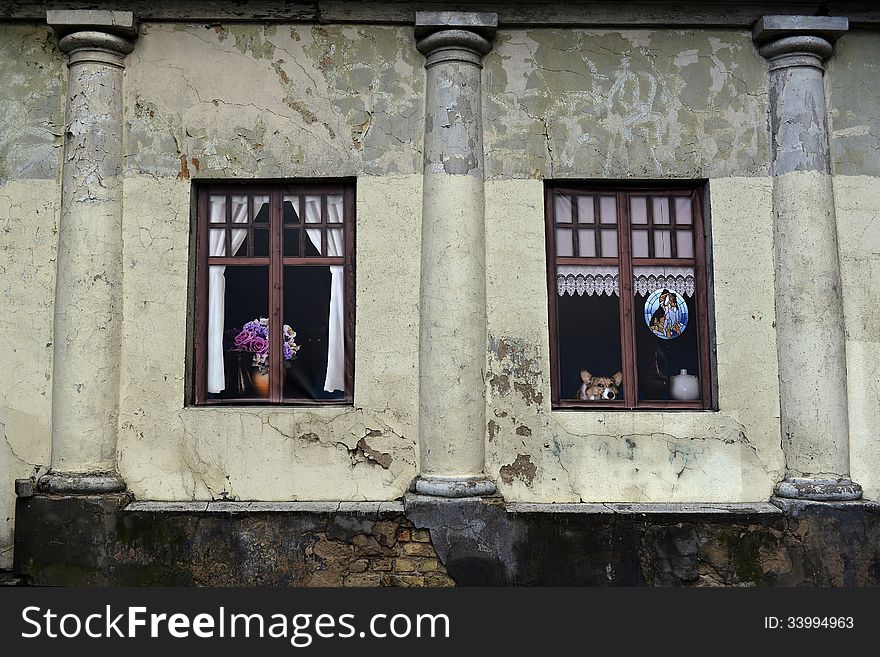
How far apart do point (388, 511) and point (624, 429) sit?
5.71 ft

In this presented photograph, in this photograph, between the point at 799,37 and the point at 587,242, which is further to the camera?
the point at 587,242

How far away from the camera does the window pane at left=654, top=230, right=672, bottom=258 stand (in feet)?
19.2

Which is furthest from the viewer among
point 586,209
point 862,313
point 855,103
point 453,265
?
point 586,209

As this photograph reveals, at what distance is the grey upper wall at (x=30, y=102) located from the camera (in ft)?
18.7

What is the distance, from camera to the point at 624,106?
228 inches

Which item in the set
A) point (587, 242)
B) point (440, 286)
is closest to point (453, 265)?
point (440, 286)

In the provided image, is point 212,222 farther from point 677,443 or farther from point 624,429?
point 677,443

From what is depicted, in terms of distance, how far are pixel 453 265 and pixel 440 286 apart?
0.56 feet

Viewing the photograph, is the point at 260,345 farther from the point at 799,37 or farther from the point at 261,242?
the point at 799,37

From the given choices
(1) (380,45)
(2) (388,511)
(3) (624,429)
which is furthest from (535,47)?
(2) (388,511)

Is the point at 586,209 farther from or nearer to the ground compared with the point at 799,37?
nearer to the ground

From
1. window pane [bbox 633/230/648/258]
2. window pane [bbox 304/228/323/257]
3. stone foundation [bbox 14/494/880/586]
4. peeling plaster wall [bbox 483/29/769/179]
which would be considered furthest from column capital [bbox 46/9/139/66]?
window pane [bbox 633/230/648/258]

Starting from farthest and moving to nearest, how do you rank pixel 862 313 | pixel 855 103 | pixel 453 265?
pixel 855 103 → pixel 862 313 → pixel 453 265

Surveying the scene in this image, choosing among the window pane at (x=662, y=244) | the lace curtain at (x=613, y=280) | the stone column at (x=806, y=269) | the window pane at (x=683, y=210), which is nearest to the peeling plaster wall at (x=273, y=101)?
the lace curtain at (x=613, y=280)
